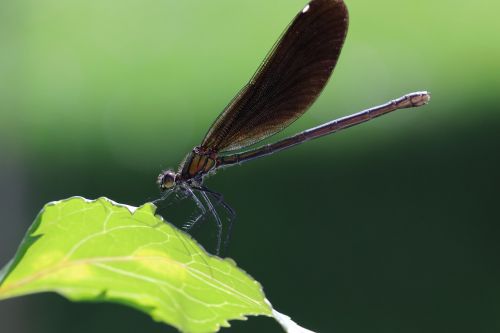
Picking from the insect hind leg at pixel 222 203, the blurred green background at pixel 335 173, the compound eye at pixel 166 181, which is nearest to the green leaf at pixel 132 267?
the insect hind leg at pixel 222 203

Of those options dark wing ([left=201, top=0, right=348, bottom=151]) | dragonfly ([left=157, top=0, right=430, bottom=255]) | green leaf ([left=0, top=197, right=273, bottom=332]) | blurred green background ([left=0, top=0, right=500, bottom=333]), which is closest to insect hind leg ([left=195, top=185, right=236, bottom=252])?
dragonfly ([left=157, top=0, right=430, bottom=255])

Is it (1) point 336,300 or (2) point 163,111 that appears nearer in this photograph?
(1) point 336,300

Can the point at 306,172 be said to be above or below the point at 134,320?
above

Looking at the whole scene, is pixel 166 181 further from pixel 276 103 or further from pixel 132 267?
pixel 132 267

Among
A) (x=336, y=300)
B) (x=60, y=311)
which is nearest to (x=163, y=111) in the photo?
(x=60, y=311)

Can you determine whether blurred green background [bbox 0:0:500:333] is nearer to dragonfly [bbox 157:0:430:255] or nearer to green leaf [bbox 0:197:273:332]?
dragonfly [bbox 157:0:430:255]

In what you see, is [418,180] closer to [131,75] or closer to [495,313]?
[495,313]

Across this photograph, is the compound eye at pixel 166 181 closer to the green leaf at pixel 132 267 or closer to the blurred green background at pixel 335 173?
the green leaf at pixel 132 267

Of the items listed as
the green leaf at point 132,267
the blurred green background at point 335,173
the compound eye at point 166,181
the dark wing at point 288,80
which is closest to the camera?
the green leaf at point 132,267
